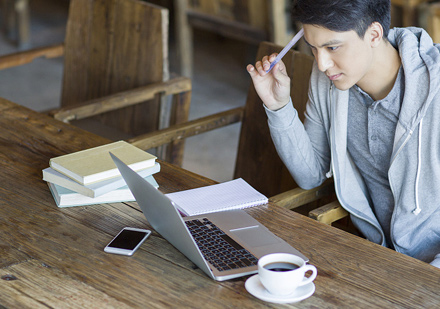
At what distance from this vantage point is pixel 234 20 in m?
A: 3.87

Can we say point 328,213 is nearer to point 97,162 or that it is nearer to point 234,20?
point 97,162

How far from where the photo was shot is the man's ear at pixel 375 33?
132 cm

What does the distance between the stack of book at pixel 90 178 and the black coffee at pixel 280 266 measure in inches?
17.2

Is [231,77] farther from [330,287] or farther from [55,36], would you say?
[330,287]

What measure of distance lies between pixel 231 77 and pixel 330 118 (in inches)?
114

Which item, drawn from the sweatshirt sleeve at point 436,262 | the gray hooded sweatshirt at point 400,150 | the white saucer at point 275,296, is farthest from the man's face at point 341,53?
the white saucer at point 275,296

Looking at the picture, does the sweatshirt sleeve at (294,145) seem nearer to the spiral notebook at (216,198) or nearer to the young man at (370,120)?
the young man at (370,120)

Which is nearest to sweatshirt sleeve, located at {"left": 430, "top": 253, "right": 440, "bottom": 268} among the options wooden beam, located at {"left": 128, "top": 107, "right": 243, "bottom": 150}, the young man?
the young man

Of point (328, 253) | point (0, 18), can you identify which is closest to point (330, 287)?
point (328, 253)

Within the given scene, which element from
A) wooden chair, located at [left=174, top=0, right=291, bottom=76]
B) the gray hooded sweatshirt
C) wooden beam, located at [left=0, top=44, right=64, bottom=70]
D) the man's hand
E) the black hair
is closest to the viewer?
the black hair

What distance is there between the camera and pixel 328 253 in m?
1.13

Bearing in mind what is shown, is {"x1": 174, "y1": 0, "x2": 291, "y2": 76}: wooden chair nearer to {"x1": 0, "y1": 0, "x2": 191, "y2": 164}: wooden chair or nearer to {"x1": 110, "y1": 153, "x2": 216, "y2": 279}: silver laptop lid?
{"x1": 0, "y1": 0, "x2": 191, "y2": 164}: wooden chair

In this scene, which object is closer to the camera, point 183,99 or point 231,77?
point 183,99

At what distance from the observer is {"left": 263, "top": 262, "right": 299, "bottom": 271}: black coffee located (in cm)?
99
